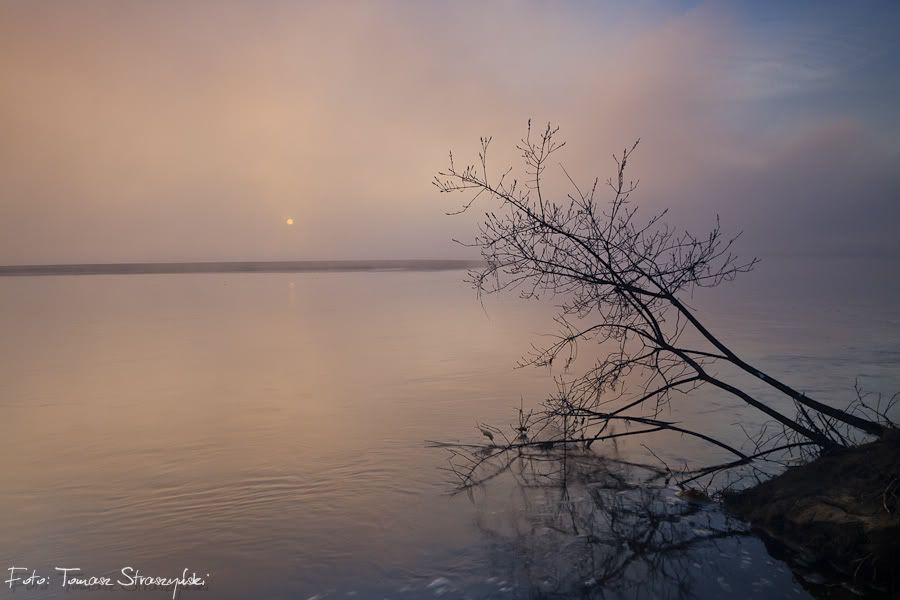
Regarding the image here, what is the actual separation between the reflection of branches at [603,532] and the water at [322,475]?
0.09 ft

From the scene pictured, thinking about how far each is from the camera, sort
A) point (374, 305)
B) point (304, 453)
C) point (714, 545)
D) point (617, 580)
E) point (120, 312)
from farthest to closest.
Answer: point (374, 305) < point (120, 312) < point (304, 453) < point (714, 545) < point (617, 580)

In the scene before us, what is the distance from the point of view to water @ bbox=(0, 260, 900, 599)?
6.11 m

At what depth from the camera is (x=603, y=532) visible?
6.88 m

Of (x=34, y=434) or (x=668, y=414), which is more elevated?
(x=668, y=414)

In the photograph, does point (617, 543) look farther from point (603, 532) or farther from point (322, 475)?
point (322, 475)

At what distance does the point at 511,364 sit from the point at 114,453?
32.4ft

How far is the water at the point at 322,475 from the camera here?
6109mm

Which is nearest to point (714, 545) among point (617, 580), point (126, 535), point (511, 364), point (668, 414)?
point (617, 580)

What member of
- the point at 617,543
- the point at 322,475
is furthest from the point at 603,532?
the point at 322,475

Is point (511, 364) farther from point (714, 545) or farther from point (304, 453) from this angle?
point (714, 545)

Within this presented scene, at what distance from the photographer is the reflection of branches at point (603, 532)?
19.4 ft

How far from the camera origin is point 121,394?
13.9m

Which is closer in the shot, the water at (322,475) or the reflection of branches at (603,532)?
the reflection of branches at (603,532)

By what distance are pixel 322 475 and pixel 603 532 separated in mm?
3890
